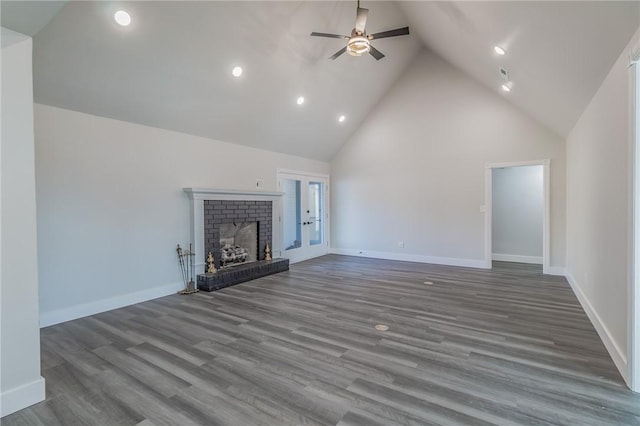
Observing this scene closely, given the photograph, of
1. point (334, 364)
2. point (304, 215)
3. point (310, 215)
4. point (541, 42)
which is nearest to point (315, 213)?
point (310, 215)

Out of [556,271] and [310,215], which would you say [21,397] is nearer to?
[310,215]

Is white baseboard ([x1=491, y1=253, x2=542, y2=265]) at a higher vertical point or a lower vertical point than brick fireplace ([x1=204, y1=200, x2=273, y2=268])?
lower

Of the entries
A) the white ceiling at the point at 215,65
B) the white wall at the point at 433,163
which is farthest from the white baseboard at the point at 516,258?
the white ceiling at the point at 215,65

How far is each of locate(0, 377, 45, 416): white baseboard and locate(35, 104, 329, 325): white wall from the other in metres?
1.78

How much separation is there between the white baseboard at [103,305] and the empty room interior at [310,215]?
23 millimetres

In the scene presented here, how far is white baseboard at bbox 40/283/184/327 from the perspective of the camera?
143 inches

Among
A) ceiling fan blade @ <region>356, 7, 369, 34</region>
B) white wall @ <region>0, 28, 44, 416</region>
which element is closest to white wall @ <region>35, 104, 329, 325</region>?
white wall @ <region>0, 28, 44, 416</region>

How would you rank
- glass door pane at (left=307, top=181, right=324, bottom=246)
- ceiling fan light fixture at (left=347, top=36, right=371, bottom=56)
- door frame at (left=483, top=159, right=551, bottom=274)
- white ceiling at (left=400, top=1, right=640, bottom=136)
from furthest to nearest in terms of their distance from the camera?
1. glass door pane at (left=307, top=181, right=324, bottom=246)
2. door frame at (left=483, top=159, right=551, bottom=274)
3. ceiling fan light fixture at (left=347, top=36, right=371, bottom=56)
4. white ceiling at (left=400, top=1, right=640, bottom=136)

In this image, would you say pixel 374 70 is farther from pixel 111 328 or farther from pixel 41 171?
pixel 111 328

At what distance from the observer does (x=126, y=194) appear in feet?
14.1

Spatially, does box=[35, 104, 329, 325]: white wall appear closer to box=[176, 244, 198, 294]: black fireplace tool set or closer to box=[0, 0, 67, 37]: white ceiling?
box=[176, 244, 198, 294]: black fireplace tool set

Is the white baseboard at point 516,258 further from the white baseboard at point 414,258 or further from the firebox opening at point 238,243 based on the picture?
the firebox opening at point 238,243

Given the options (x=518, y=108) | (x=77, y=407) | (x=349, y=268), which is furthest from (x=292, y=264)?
(x=518, y=108)

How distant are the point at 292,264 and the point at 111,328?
4.09 metres
